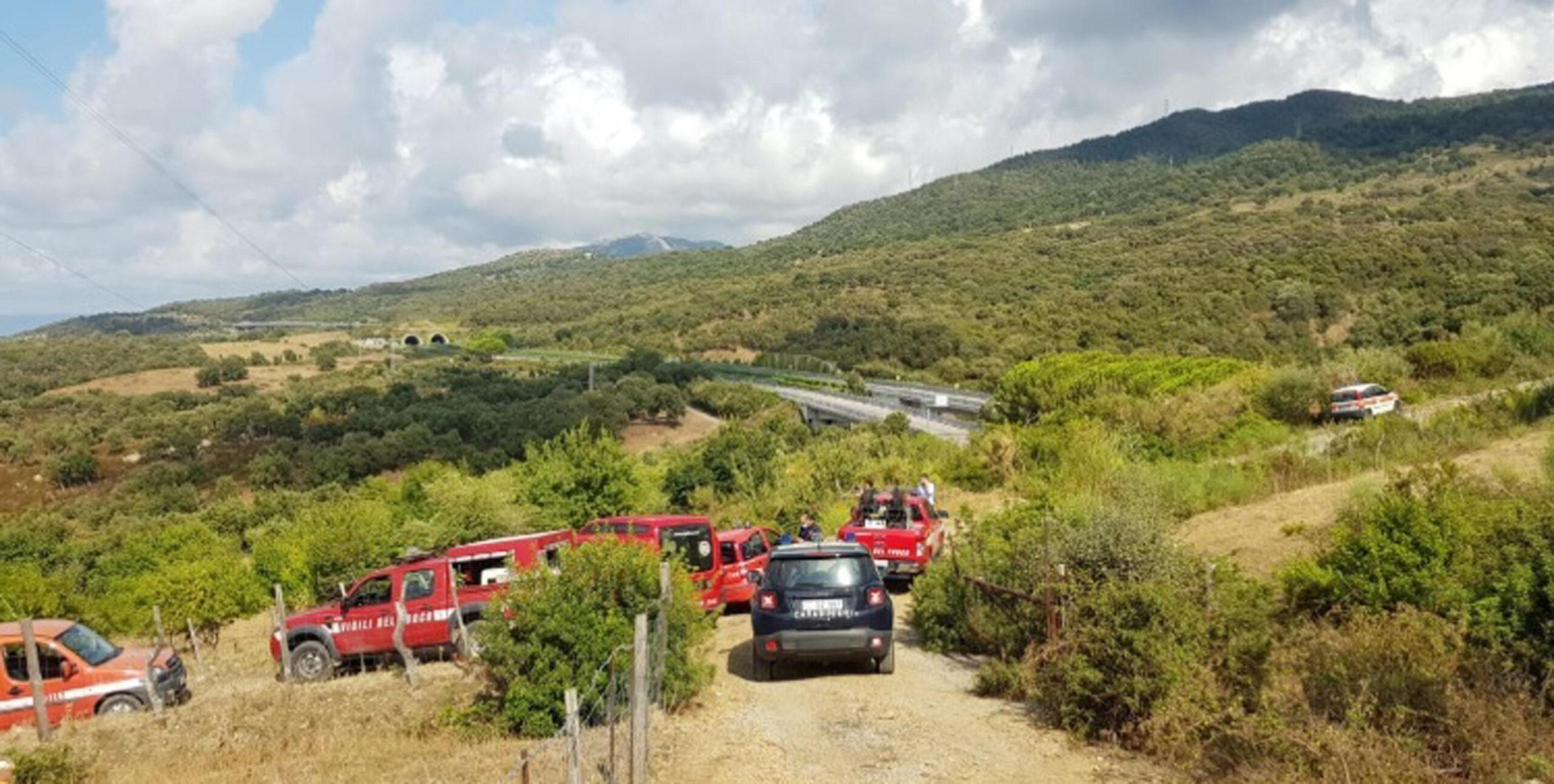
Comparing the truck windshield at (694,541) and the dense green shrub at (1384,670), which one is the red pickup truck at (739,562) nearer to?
the truck windshield at (694,541)

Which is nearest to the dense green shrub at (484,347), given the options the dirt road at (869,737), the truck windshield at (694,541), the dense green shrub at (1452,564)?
the truck windshield at (694,541)

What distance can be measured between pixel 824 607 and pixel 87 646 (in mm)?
10472

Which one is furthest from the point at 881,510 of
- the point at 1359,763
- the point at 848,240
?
the point at 848,240

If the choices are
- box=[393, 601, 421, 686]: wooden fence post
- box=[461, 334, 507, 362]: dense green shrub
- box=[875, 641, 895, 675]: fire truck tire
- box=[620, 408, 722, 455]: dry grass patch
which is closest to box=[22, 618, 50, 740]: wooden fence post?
box=[393, 601, 421, 686]: wooden fence post

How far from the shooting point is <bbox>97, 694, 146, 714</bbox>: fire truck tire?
13.6 metres

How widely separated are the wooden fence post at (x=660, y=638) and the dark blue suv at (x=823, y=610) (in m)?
1.48

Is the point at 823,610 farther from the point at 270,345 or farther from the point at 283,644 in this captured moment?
the point at 270,345

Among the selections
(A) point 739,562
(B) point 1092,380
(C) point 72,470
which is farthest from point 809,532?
(C) point 72,470

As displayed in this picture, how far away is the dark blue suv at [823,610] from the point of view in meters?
11.1

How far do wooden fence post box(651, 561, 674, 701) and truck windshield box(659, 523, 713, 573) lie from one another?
5.28 m

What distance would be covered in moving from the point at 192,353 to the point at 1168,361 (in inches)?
3442

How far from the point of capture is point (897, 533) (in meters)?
17.9

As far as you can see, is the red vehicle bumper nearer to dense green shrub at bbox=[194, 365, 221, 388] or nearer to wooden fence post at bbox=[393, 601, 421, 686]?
wooden fence post at bbox=[393, 601, 421, 686]

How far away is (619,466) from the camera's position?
2745 cm
